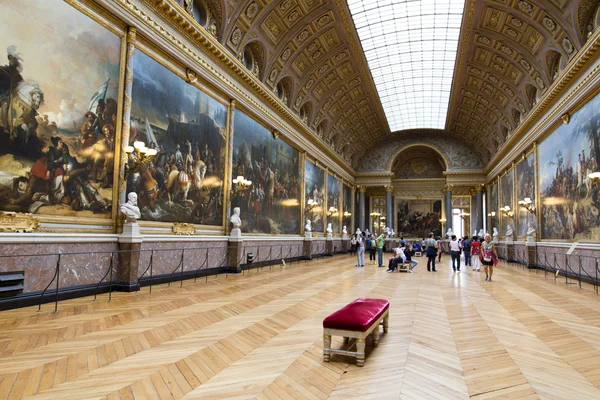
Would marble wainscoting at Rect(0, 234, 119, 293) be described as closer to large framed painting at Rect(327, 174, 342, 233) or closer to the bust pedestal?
the bust pedestal

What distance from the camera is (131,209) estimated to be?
32.0 feet

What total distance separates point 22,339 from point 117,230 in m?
4.78

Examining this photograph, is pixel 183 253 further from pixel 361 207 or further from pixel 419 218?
pixel 419 218

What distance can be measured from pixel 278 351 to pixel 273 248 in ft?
48.8

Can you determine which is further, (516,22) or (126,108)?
(516,22)

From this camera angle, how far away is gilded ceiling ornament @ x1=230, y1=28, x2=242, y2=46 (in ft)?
50.8

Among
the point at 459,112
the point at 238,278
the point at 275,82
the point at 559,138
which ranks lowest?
the point at 238,278

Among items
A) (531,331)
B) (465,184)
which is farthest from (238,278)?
(465,184)

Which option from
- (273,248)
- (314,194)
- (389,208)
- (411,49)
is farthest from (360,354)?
(389,208)

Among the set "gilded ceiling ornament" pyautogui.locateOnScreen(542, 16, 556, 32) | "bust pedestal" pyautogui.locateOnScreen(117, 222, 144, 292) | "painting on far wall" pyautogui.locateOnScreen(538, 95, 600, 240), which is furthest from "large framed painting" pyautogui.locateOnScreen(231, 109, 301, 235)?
"painting on far wall" pyautogui.locateOnScreen(538, 95, 600, 240)

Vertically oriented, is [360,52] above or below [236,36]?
above

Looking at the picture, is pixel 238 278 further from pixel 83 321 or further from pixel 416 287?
pixel 83 321

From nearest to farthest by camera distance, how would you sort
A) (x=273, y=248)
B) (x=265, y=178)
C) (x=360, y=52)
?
(x=265, y=178) → (x=273, y=248) → (x=360, y=52)

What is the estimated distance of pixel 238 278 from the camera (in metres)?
13.2
